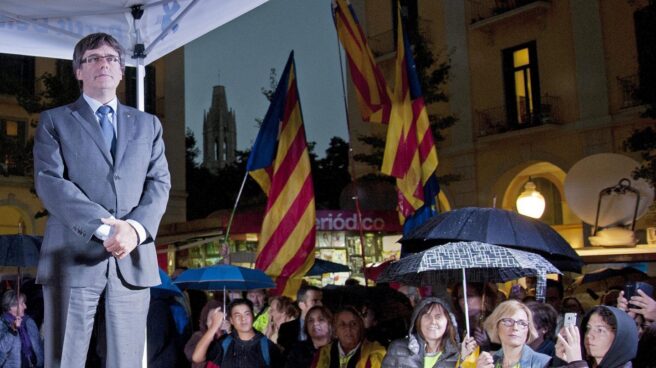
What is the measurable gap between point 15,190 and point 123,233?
25.1m

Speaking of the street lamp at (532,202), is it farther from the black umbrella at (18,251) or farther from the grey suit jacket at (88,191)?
the grey suit jacket at (88,191)

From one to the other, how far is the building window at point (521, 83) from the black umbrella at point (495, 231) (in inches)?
544

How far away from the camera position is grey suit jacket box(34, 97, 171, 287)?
3.21 metres

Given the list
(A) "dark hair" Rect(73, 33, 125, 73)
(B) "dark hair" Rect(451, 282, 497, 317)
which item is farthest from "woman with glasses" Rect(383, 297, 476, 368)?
(A) "dark hair" Rect(73, 33, 125, 73)

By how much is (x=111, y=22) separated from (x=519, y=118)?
16.7m

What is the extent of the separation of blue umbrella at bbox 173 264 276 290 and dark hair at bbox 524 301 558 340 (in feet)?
10.9

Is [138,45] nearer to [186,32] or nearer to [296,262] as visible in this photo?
[186,32]

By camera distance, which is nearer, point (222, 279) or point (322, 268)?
point (222, 279)

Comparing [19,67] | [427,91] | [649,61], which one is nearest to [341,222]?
[427,91]

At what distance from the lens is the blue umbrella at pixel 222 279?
8695 mm

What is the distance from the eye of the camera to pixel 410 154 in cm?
1105

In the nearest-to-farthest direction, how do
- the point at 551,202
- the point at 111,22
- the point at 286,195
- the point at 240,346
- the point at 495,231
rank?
the point at 111,22
the point at 495,231
the point at 240,346
the point at 286,195
the point at 551,202

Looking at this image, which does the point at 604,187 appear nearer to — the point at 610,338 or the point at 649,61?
the point at 649,61

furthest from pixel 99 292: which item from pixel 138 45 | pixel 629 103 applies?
pixel 629 103
